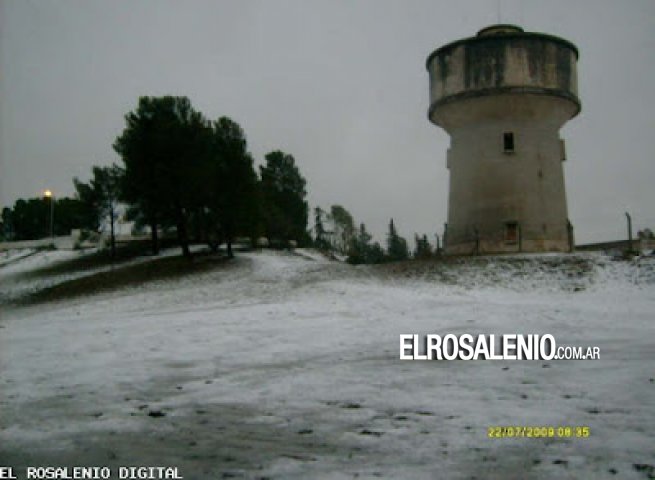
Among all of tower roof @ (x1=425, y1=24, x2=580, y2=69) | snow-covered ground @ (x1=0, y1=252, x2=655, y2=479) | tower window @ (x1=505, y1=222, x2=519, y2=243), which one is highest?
tower roof @ (x1=425, y1=24, x2=580, y2=69)

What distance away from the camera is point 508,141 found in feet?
92.7

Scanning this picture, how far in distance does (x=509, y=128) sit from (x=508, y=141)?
2.04 ft

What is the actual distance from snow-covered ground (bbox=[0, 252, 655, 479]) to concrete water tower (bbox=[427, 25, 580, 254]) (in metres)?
13.5

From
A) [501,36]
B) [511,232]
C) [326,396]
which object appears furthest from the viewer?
[511,232]

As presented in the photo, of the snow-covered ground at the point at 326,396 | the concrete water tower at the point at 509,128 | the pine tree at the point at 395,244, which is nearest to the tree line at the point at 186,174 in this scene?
the concrete water tower at the point at 509,128

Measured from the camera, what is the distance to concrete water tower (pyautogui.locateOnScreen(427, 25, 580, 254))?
88.6 ft

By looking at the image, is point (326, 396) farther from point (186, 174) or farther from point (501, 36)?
point (186, 174)

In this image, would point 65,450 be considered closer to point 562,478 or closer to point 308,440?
point 308,440

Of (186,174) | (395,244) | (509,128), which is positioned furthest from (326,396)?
(395,244)

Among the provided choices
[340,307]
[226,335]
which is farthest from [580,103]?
[226,335]

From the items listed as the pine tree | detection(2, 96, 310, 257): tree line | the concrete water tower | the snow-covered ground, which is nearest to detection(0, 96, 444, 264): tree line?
detection(2, 96, 310, 257): tree line

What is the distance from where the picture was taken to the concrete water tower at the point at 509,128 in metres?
27.0

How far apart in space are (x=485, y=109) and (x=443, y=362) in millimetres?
22007

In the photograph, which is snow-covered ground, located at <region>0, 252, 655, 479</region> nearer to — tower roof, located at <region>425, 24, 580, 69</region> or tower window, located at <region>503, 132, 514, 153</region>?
tower window, located at <region>503, 132, 514, 153</region>
